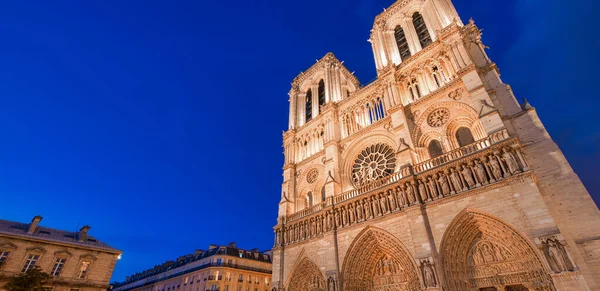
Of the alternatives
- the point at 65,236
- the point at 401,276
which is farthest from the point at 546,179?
the point at 65,236

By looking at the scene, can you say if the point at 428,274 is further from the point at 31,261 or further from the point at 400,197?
the point at 31,261

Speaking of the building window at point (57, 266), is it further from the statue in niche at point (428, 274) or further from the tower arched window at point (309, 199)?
the statue in niche at point (428, 274)

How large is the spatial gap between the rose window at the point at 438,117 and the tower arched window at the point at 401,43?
614 cm

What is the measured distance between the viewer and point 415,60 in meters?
17.3

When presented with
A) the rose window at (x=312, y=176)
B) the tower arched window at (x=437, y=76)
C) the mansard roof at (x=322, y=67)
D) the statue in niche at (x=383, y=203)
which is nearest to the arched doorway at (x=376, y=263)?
the statue in niche at (x=383, y=203)

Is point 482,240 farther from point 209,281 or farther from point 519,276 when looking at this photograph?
point 209,281

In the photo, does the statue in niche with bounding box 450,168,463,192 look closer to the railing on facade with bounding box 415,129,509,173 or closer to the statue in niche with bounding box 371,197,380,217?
the railing on facade with bounding box 415,129,509,173

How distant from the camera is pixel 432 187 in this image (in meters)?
12.0

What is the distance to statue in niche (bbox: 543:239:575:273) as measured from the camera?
8.14 m

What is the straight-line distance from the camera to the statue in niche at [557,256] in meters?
8.14

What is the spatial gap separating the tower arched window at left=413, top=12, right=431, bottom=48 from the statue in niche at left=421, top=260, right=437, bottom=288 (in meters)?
14.0

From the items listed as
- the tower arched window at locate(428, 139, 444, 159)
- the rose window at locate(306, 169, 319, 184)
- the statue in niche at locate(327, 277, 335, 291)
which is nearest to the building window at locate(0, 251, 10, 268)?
the statue in niche at locate(327, 277, 335, 291)

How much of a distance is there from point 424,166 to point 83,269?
67.2 ft

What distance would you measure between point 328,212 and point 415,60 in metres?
10.7
